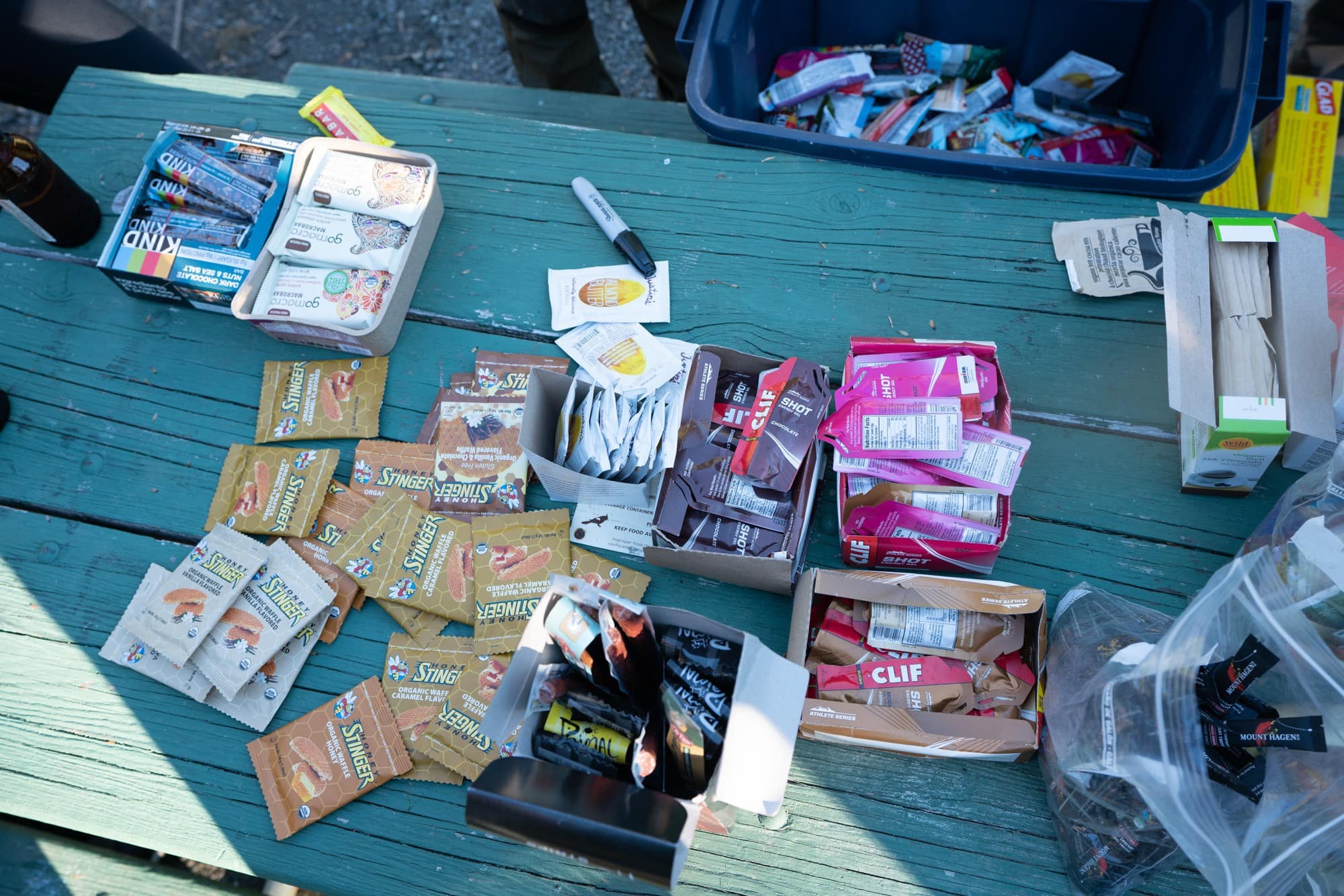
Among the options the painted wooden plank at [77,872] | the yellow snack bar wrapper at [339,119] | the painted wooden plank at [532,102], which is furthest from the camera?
the painted wooden plank at [532,102]

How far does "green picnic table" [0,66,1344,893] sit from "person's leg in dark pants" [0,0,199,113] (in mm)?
223

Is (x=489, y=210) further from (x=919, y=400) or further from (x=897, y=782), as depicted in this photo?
(x=897, y=782)

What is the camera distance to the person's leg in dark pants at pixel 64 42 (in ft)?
7.18

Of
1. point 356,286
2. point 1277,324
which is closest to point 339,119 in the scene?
point 356,286

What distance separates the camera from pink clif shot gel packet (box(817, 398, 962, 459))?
1.33 meters

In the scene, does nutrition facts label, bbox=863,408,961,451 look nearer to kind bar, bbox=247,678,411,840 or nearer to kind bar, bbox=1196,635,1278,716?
kind bar, bbox=1196,635,1278,716

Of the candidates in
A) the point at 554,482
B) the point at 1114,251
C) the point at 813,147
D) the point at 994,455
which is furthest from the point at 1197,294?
the point at 554,482

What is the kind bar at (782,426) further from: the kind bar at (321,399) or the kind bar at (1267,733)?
the kind bar at (321,399)

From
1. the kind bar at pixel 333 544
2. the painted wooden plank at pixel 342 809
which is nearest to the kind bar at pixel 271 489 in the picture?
the kind bar at pixel 333 544

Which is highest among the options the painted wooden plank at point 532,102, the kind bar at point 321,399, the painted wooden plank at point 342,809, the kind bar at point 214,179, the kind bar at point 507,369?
the kind bar at point 214,179

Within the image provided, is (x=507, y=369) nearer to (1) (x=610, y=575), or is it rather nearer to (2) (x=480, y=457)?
(2) (x=480, y=457)

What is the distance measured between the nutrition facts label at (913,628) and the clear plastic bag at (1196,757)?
17cm

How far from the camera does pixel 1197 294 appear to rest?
1.36m

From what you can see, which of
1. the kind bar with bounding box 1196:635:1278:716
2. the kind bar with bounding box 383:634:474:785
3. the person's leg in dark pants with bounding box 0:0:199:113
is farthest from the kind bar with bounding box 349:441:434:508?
the person's leg in dark pants with bounding box 0:0:199:113
